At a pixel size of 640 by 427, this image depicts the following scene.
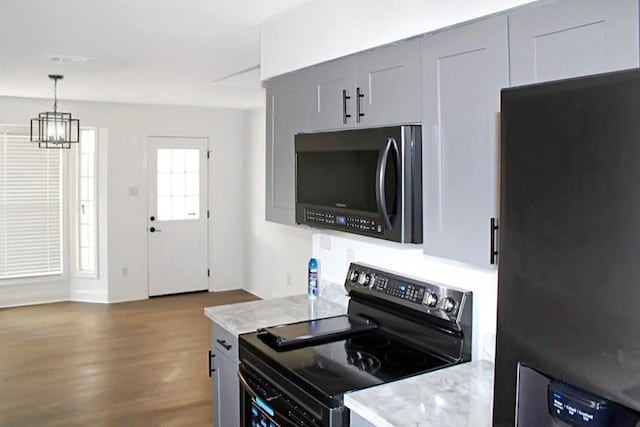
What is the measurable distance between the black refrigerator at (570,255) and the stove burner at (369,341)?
1.07 meters

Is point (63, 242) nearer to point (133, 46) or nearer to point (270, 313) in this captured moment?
point (133, 46)

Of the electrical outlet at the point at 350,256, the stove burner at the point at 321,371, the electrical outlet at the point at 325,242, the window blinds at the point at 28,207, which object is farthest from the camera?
the window blinds at the point at 28,207

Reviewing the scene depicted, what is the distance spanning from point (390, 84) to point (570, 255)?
1.20 m

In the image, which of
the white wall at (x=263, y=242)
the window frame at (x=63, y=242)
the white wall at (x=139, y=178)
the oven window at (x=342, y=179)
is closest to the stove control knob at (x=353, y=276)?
the oven window at (x=342, y=179)

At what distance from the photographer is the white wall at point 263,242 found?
6363mm

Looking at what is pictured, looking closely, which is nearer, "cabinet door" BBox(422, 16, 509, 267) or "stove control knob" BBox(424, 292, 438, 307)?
"cabinet door" BBox(422, 16, 509, 267)

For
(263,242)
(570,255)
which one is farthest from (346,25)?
(263,242)

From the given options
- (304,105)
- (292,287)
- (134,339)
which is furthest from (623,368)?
(292,287)

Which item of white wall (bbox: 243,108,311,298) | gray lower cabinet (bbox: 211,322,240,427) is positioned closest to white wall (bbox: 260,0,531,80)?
gray lower cabinet (bbox: 211,322,240,427)

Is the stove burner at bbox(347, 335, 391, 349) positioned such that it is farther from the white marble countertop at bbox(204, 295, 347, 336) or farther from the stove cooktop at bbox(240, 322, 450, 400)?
the white marble countertop at bbox(204, 295, 347, 336)

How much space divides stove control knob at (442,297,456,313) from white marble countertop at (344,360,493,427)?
223 mm

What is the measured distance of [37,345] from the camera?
208 inches

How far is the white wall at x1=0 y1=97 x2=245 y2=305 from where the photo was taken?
6.86 metres

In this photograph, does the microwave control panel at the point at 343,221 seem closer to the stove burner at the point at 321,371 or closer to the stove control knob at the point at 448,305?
the stove control knob at the point at 448,305
